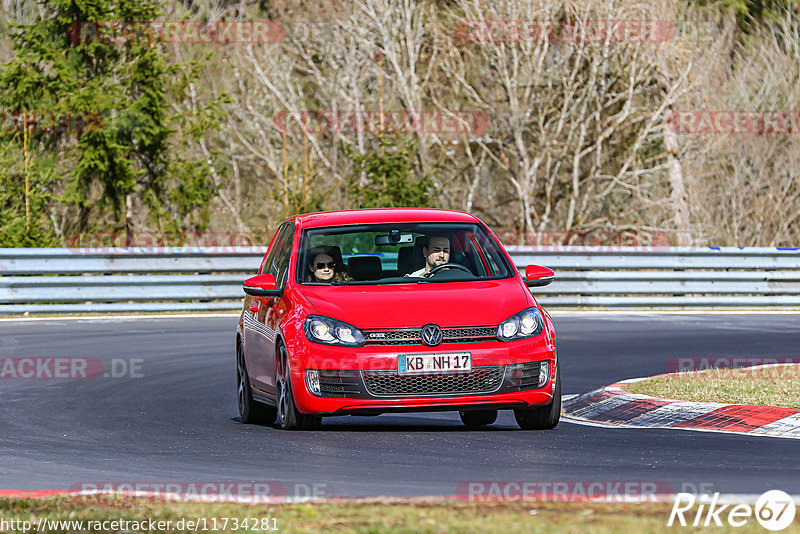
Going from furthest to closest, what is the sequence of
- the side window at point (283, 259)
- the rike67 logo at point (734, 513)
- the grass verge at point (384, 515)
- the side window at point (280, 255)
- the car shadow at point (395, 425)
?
the side window at point (280, 255) < the side window at point (283, 259) < the car shadow at point (395, 425) < the rike67 logo at point (734, 513) < the grass verge at point (384, 515)

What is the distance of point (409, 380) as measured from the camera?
9531 millimetres

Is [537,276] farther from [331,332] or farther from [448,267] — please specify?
[331,332]

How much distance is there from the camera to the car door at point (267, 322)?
34.6 feet

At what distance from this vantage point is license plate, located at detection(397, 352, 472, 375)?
31.2 feet

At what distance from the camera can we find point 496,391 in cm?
963

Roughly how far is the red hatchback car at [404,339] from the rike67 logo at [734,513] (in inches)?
122

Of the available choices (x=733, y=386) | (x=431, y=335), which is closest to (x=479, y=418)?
(x=431, y=335)

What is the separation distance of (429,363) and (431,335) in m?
0.18

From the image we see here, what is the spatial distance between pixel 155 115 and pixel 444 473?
69.1 feet

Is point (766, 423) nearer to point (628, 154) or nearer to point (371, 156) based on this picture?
point (371, 156)

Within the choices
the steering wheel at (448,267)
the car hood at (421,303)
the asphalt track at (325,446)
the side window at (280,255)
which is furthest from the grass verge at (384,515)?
the side window at (280,255)

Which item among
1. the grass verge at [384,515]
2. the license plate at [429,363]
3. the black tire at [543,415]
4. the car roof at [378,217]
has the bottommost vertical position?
the black tire at [543,415]

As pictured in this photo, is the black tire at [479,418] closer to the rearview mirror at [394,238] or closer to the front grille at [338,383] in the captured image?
the rearview mirror at [394,238]

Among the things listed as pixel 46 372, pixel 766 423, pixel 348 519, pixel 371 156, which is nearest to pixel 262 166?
pixel 371 156
